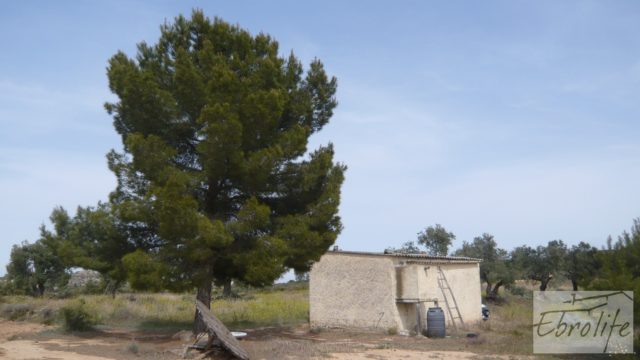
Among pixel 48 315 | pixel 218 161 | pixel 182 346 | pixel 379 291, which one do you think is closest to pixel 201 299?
pixel 182 346

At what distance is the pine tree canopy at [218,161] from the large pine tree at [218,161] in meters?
0.03

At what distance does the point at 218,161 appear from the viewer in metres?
16.1

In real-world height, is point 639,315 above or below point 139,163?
below

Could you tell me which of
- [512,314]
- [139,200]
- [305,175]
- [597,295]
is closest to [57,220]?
[139,200]

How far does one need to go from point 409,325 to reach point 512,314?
31.4 feet

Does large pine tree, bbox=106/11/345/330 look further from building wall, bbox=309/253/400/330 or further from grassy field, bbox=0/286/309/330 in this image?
grassy field, bbox=0/286/309/330

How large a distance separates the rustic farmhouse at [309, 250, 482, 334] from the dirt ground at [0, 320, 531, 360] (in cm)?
104

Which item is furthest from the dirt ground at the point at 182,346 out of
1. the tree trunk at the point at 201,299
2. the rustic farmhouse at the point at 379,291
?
the rustic farmhouse at the point at 379,291

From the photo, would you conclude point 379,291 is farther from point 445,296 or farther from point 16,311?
point 16,311

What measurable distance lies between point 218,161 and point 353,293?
898cm

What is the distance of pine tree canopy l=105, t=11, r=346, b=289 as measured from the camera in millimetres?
15438

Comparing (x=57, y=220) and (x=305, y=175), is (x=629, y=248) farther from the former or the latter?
(x=57, y=220)

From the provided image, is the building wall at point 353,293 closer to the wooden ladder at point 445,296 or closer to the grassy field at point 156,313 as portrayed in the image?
the grassy field at point 156,313

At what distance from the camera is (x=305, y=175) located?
57.1ft
